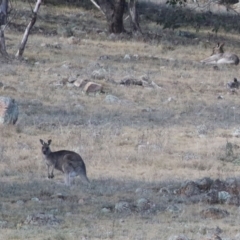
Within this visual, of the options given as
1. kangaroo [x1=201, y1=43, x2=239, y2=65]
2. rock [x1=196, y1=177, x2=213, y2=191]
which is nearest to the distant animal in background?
kangaroo [x1=201, y1=43, x2=239, y2=65]

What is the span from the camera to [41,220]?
364 inches

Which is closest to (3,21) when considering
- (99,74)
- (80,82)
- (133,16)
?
(99,74)

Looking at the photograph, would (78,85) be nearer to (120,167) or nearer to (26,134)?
(26,134)

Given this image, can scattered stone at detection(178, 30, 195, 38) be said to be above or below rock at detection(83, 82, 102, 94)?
below

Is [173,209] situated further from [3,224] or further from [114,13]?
[114,13]

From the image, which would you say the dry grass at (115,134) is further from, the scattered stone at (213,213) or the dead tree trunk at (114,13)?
the dead tree trunk at (114,13)

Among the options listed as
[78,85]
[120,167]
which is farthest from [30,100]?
[120,167]

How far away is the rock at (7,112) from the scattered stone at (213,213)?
657cm

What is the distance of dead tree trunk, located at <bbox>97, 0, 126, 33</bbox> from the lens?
3072cm

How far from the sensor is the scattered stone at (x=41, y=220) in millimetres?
9180

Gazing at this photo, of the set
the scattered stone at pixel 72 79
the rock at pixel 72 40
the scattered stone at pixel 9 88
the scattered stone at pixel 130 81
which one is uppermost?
the scattered stone at pixel 9 88

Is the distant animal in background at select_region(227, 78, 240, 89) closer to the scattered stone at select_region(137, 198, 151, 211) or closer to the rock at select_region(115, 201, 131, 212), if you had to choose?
the scattered stone at select_region(137, 198, 151, 211)

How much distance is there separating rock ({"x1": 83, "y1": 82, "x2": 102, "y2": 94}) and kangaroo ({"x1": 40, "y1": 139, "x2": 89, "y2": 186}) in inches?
331

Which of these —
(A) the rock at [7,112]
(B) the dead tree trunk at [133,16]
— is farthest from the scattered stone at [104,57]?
(A) the rock at [7,112]
